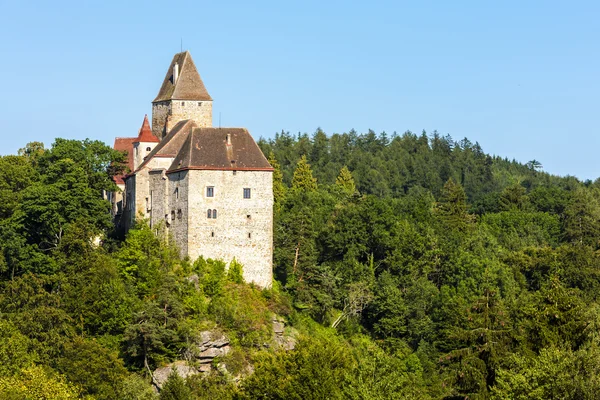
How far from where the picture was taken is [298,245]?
78.1m

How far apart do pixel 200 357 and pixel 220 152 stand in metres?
11.8

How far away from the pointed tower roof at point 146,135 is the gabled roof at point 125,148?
1944 millimetres

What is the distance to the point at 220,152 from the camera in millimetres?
70500

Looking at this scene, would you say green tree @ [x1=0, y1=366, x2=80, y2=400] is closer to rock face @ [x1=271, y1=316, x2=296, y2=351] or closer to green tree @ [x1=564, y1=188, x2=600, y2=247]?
rock face @ [x1=271, y1=316, x2=296, y2=351]

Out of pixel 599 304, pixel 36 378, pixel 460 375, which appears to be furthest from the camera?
pixel 599 304

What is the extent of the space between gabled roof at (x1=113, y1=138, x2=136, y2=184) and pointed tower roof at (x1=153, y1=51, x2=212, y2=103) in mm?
4345

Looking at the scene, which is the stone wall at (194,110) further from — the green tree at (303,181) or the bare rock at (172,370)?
the green tree at (303,181)

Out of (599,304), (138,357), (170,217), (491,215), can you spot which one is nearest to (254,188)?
(170,217)

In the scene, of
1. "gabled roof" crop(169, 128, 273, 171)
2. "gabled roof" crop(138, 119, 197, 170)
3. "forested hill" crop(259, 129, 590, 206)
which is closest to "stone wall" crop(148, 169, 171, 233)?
"gabled roof" crop(169, 128, 273, 171)

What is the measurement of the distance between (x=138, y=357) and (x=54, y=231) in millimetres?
11672

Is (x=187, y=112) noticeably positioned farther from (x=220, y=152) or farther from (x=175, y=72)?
(x=220, y=152)

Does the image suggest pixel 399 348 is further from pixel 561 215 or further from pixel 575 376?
pixel 561 215

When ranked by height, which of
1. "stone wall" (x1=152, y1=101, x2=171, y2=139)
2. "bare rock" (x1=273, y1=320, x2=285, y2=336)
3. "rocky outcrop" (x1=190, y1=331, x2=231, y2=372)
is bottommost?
"rocky outcrop" (x1=190, y1=331, x2=231, y2=372)

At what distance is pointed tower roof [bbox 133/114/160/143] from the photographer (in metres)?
77.7
